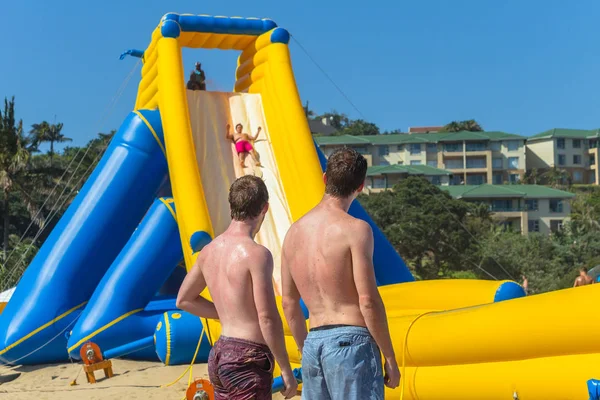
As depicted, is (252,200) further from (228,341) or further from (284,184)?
(284,184)

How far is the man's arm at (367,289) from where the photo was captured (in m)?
2.36

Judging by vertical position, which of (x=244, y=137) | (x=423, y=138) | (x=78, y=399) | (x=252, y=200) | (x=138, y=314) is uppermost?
(x=423, y=138)

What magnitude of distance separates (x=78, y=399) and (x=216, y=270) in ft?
13.3

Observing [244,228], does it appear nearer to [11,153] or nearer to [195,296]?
[195,296]

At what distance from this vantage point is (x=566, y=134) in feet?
187

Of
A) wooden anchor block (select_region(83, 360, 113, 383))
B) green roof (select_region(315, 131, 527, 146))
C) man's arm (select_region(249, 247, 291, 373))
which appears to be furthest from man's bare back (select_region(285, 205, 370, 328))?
green roof (select_region(315, 131, 527, 146))

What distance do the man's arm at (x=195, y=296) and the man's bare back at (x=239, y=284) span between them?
18 centimetres

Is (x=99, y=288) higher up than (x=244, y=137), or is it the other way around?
(x=244, y=137)

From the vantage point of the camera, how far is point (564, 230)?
93.3 feet

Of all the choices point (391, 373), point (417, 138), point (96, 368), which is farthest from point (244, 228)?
point (417, 138)

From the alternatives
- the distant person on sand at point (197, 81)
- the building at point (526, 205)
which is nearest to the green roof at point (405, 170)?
the building at point (526, 205)

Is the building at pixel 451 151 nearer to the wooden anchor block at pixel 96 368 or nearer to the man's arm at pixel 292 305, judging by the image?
the wooden anchor block at pixel 96 368

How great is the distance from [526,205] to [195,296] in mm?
41479

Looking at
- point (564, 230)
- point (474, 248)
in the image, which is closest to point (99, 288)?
point (474, 248)
